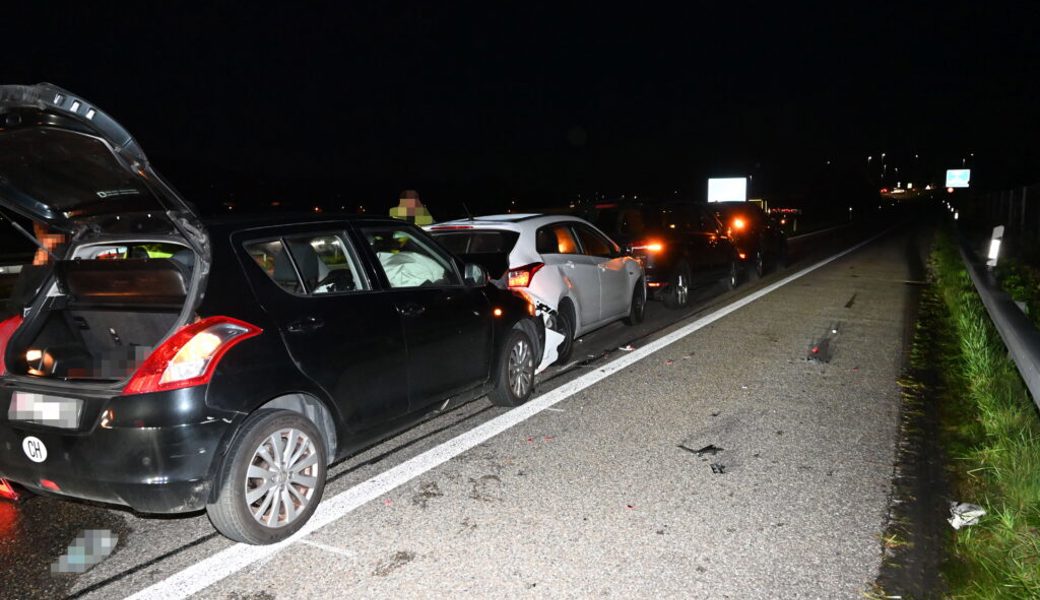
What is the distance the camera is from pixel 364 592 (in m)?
3.31

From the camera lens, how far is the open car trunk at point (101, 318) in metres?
3.79

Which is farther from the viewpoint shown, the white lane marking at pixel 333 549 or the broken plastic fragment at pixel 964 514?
the broken plastic fragment at pixel 964 514

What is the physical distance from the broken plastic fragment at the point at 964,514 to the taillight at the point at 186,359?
397 cm

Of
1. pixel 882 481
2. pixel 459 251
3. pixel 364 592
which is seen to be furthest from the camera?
pixel 459 251

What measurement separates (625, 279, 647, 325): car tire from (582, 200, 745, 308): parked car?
0.78 metres

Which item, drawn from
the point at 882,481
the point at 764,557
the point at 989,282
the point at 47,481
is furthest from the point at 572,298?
the point at 989,282

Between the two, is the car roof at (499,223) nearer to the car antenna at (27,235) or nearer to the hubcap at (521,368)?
the hubcap at (521,368)

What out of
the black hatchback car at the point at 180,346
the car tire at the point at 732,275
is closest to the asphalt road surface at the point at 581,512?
the black hatchback car at the point at 180,346

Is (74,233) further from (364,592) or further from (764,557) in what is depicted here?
(764,557)

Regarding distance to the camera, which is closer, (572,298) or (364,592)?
(364,592)

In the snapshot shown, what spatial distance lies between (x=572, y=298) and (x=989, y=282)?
6016mm

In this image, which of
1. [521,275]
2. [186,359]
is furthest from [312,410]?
[521,275]

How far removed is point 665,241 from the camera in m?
11.3

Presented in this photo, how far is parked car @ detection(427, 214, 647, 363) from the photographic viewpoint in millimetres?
7188
